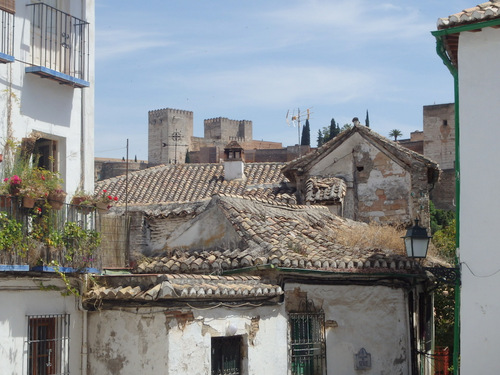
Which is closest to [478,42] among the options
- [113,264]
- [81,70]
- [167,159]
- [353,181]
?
[81,70]

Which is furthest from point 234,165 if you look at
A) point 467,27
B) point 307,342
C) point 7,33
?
point 467,27

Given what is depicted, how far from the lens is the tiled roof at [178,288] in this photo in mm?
11344

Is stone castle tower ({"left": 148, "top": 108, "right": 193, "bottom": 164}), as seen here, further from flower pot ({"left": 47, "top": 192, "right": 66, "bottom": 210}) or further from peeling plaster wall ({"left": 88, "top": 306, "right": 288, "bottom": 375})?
flower pot ({"left": 47, "top": 192, "right": 66, "bottom": 210})

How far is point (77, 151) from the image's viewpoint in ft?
43.1

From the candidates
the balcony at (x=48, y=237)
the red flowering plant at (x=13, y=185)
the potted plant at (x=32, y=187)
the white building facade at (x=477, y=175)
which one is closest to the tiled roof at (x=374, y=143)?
the white building facade at (x=477, y=175)

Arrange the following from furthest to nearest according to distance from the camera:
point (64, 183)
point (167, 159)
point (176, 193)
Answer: point (167, 159) → point (176, 193) → point (64, 183)

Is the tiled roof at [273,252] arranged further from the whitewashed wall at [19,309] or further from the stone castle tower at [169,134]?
the stone castle tower at [169,134]

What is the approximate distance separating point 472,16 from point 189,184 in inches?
685

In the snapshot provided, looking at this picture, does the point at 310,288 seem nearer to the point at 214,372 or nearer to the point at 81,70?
the point at 214,372

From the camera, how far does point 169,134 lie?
8925 centimetres

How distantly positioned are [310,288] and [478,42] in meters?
4.80

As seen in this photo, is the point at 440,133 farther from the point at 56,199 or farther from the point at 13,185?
the point at 13,185

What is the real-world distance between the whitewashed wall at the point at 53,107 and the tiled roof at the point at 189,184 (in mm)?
11751

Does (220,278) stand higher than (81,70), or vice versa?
(81,70)
